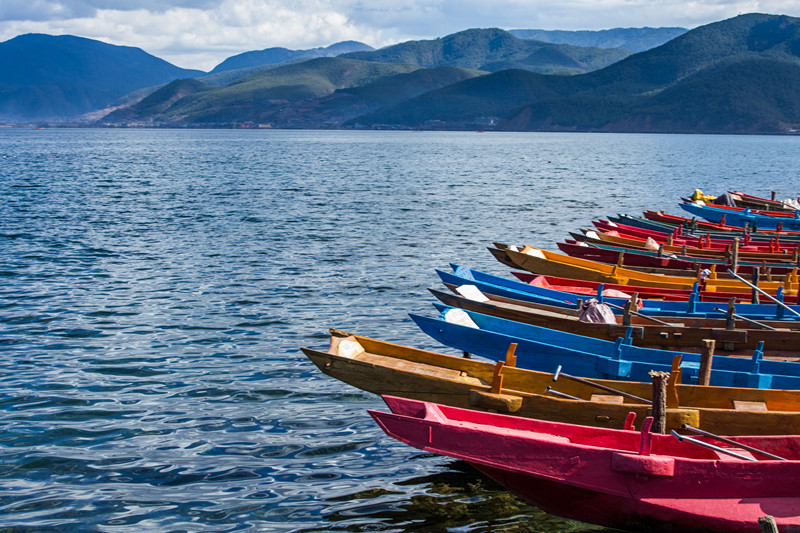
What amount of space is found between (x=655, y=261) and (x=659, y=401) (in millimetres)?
12835

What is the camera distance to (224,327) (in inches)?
699

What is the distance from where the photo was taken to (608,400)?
9.65m

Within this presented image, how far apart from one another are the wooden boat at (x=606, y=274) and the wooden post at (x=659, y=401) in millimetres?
9193

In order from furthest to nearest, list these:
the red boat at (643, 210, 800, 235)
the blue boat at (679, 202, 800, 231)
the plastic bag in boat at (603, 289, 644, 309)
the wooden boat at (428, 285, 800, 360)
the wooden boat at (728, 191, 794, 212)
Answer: the wooden boat at (728, 191, 794, 212) → the blue boat at (679, 202, 800, 231) → the red boat at (643, 210, 800, 235) → the plastic bag in boat at (603, 289, 644, 309) → the wooden boat at (428, 285, 800, 360)

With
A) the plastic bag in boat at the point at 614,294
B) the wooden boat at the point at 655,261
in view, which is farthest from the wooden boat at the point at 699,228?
the plastic bag in boat at the point at 614,294

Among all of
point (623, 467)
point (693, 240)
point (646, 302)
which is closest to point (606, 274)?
point (646, 302)

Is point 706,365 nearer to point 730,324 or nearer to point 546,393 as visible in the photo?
point 546,393

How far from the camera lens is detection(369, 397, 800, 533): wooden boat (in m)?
7.67

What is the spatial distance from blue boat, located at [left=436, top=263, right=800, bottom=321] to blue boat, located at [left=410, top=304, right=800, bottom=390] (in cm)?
238

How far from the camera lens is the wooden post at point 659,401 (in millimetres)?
8422

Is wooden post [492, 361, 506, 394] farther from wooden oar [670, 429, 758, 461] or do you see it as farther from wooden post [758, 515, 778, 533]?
wooden post [758, 515, 778, 533]

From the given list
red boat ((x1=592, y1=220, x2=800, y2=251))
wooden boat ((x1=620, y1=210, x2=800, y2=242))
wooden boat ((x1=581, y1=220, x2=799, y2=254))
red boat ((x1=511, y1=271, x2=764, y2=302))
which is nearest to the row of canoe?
red boat ((x1=511, y1=271, x2=764, y2=302))

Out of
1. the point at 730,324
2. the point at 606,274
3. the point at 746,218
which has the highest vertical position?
the point at 730,324

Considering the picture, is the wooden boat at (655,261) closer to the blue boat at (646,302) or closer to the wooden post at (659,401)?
the blue boat at (646,302)
